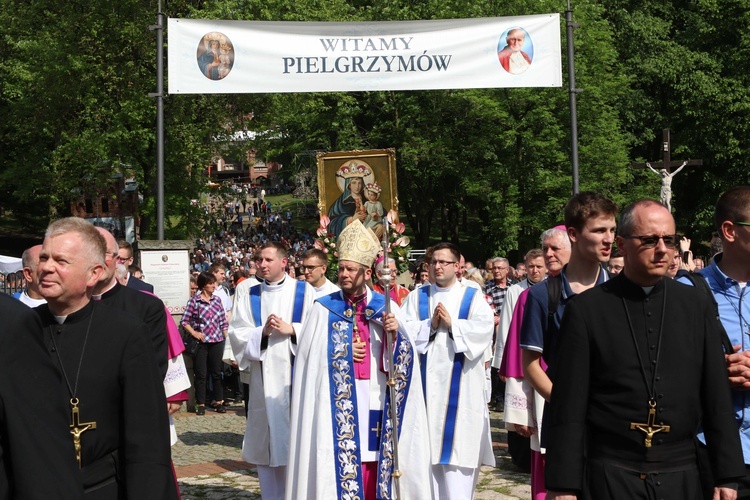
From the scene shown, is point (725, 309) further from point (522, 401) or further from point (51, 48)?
point (51, 48)

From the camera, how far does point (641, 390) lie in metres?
3.92

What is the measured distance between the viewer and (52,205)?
1346 inches

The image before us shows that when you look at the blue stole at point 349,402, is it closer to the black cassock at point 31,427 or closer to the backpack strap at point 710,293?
the backpack strap at point 710,293

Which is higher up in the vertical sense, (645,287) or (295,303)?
(645,287)

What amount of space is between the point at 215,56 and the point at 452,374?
301 inches

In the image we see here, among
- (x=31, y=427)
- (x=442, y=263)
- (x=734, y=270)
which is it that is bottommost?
(x=31, y=427)

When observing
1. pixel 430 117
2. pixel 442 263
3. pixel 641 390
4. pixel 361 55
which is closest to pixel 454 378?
pixel 442 263

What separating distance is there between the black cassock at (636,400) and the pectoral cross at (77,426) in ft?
5.82

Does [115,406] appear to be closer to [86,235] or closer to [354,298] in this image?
[86,235]

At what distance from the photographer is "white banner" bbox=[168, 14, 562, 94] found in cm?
1448

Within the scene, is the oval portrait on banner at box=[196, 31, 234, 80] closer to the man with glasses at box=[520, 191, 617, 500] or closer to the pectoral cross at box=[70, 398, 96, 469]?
the man with glasses at box=[520, 191, 617, 500]

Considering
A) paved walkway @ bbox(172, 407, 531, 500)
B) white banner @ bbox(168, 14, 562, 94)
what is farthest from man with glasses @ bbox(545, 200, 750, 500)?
white banner @ bbox(168, 14, 562, 94)

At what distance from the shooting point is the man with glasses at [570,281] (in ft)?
17.0

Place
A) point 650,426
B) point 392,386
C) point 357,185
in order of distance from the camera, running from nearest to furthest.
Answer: point 650,426
point 392,386
point 357,185
